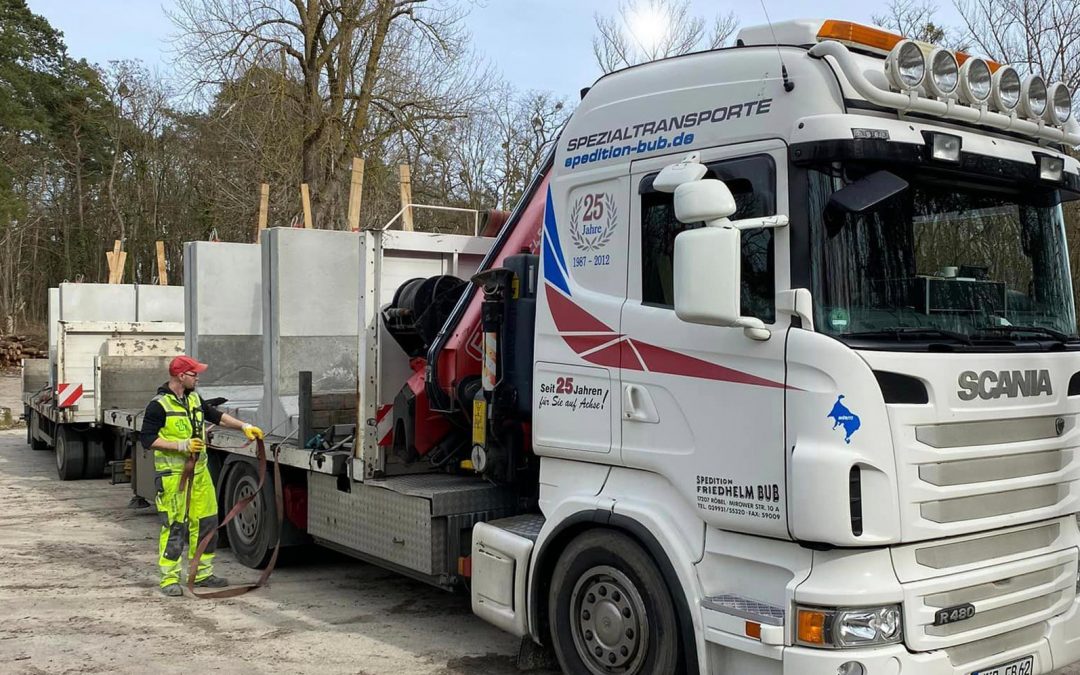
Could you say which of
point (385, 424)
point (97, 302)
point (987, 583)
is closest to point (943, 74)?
point (987, 583)

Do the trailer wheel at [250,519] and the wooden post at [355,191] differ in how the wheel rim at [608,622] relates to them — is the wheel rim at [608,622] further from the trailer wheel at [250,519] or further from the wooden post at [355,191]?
the wooden post at [355,191]

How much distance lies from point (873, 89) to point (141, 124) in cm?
3830

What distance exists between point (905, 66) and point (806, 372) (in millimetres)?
1327

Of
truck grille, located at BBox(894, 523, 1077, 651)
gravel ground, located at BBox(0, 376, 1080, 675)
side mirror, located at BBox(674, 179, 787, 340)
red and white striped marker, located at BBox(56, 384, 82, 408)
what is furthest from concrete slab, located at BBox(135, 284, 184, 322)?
truck grille, located at BBox(894, 523, 1077, 651)

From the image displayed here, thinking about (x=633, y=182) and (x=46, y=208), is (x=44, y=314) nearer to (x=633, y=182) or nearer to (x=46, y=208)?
(x=46, y=208)

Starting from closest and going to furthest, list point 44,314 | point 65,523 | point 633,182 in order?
point 633,182 < point 65,523 < point 44,314

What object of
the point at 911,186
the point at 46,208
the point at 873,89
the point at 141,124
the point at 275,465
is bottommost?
the point at 275,465

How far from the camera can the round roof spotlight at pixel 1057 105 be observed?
4.43 metres

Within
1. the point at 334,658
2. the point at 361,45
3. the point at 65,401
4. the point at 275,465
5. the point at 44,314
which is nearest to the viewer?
the point at 334,658

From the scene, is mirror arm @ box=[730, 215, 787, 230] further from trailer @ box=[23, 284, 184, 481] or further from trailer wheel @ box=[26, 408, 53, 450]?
trailer wheel @ box=[26, 408, 53, 450]

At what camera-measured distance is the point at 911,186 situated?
3957 mm

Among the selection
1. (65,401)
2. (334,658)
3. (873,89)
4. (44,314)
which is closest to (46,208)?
(44,314)

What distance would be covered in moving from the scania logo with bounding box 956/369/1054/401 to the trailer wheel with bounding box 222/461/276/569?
5.30 metres

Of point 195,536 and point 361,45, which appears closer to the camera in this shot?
point 195,536
